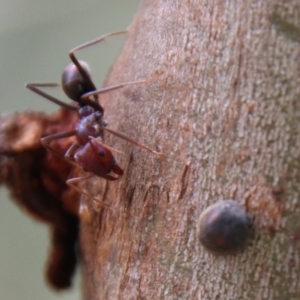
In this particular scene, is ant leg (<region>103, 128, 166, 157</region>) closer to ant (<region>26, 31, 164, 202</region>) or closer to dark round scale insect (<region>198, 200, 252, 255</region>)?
ant (<region>26, 31, 164, 202</region>)

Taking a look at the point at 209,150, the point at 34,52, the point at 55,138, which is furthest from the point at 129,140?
the point at 34,52

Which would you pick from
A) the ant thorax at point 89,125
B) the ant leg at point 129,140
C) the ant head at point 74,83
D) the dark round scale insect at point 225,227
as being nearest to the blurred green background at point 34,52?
the ant head at point 74,83

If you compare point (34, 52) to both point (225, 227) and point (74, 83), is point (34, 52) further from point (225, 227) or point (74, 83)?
point (225, 227)

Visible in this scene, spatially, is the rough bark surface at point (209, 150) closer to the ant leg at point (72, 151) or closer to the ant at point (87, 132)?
the ant at point (87, 132)

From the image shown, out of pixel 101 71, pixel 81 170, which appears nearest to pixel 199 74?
pixel 81 170

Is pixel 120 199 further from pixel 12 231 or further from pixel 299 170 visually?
pixel 12 231

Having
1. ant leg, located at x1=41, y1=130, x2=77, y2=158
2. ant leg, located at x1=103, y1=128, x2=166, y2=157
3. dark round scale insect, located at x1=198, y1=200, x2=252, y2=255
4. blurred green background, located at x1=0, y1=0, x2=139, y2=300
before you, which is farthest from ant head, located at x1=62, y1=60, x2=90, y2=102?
blurred green background, located at x1=0, y1=0, x2=139, y2=300

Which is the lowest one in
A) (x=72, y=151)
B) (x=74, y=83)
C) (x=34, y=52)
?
(x=34, y=52)
